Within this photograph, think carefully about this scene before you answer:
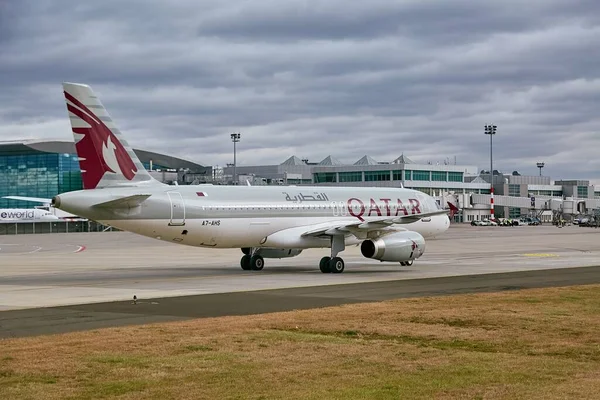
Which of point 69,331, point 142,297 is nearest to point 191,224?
point 142,297

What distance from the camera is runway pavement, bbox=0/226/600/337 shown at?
2248 cm

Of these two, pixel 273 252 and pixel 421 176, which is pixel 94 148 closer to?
pixel 273 252

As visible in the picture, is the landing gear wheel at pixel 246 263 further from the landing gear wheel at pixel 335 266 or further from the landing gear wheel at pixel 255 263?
the landing gear wheel at pixel 335 266

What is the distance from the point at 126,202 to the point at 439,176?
13695 cm

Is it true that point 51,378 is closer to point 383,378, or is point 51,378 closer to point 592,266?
point 383,378

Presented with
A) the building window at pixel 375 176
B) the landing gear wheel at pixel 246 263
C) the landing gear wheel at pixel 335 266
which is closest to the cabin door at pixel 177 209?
the landing gear wheel at pixel 246 263

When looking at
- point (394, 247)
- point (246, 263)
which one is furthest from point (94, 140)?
point (394, 247)

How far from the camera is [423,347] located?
51.1ft

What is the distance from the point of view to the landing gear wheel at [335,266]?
3795 centimetres

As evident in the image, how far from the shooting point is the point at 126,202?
3288 centimetres

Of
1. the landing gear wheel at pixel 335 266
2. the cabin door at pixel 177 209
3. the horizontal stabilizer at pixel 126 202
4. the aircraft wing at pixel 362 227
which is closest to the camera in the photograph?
the horizontal stabilizer at pixel 126 202

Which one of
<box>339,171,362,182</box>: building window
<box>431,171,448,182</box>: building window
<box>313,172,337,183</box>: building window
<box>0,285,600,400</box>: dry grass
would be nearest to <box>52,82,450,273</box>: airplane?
<box>0,285,600,400</box>: dry grass

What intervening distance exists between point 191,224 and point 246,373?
74.8 feet

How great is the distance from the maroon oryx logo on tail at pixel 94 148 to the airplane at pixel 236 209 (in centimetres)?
4
